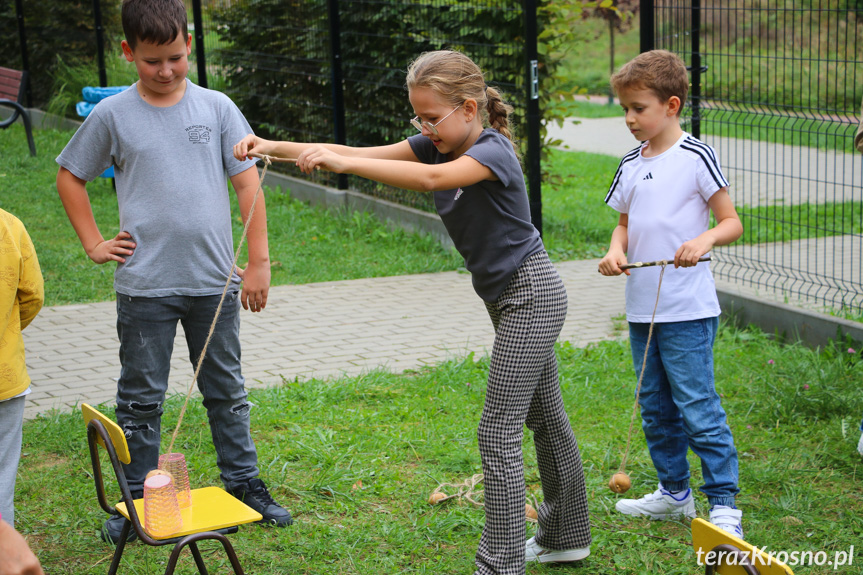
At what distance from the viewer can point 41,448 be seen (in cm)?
424

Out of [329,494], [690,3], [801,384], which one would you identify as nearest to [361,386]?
[329,494]

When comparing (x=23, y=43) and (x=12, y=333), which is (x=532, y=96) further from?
(x=23, y=43)

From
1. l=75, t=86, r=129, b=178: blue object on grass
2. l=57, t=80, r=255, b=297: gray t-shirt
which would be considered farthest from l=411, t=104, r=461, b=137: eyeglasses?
l=75, t=86, r=129, b=178: blue object on grass

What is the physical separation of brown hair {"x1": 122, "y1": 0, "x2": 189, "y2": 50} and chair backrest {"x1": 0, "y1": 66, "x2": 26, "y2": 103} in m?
10.9

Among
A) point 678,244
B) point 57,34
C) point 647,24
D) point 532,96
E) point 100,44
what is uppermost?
point 57,34

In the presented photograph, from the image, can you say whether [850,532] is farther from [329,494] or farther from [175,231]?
[175,231]

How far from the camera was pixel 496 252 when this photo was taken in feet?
9.46

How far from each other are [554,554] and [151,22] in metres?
2.27

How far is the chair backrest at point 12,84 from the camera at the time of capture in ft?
42.1

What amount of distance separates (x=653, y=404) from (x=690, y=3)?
11.8ft

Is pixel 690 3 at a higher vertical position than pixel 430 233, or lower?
higher

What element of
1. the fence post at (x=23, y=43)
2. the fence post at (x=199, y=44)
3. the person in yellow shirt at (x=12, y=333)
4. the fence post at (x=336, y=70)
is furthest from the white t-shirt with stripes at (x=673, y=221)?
the fence post at (x=23, y=43)

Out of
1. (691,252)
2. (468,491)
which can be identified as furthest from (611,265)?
(468,491)

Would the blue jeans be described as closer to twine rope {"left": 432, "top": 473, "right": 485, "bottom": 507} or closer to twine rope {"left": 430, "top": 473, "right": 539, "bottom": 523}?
twine rope {"left": 430, "top": 473, "right": 539, "bottom": 523}
